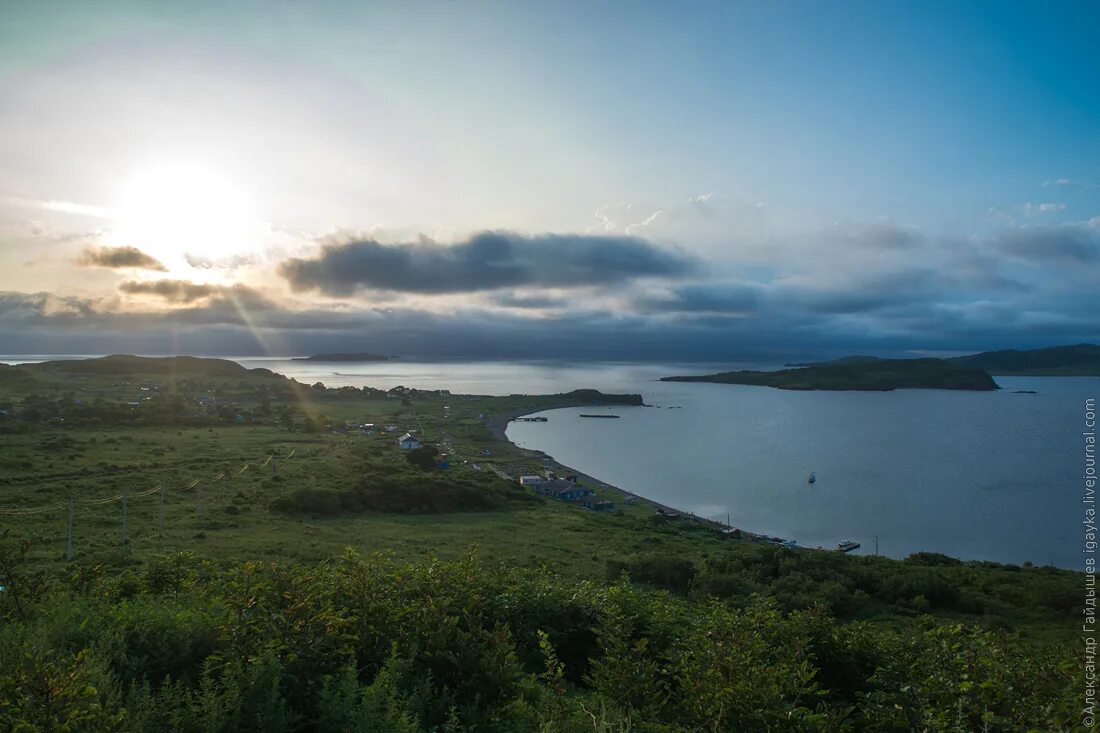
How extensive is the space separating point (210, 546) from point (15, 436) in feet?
118

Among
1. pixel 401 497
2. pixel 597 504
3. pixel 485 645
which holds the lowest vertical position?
pixel 597 504

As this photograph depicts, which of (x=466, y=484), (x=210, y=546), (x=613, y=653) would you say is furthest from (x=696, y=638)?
(x=466, y=484)

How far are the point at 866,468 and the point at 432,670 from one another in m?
77.7

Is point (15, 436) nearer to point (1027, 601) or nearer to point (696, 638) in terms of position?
point (696, 638)

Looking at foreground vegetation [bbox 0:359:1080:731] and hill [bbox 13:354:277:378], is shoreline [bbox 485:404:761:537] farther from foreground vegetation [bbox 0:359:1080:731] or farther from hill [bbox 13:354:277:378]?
hill [bbox 13:354:277:378]

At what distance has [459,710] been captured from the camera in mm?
5316

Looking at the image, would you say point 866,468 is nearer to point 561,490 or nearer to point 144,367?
point 561,490

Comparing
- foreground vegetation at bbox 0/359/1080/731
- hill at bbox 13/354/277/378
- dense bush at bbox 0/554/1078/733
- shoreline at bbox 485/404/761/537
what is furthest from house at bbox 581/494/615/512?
hill at bbox 13/354/277/378

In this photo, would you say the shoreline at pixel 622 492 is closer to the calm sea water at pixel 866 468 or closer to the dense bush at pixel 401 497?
the calm sea water at pixel 866 468

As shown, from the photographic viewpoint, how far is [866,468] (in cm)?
7212

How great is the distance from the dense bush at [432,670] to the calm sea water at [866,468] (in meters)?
41.0

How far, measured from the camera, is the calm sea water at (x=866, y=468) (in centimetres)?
4691

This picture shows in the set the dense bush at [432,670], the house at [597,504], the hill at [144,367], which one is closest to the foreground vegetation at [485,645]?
the dense bush at [432,670]

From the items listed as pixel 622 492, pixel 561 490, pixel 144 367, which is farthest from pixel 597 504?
pixel 144 367
